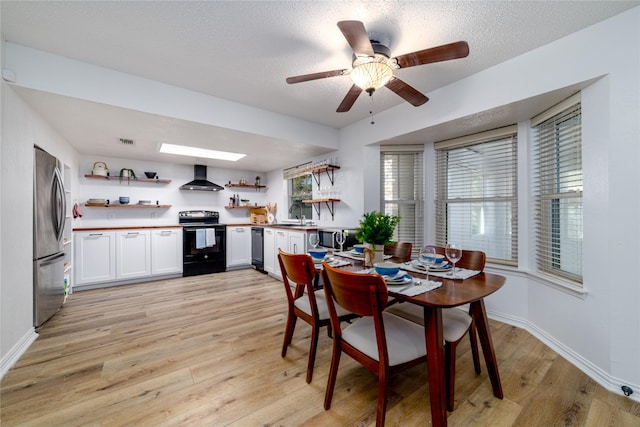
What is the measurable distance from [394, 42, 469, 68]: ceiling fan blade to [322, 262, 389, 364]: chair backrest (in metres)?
1.38

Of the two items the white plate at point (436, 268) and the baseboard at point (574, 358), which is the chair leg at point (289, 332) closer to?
the white plate at point (436, 268)

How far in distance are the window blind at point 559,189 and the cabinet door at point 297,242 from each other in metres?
2.72

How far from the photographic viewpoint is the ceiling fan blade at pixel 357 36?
4.43ft

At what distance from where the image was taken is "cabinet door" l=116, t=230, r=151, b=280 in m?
4.04

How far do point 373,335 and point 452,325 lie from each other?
54 cm

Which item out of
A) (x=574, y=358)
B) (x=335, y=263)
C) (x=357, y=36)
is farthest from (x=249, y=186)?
(x=574, y=358)

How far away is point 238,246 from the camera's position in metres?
5.19

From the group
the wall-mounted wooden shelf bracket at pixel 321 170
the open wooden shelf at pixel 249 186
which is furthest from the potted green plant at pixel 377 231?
the open wooden shelf at pixel 249 186

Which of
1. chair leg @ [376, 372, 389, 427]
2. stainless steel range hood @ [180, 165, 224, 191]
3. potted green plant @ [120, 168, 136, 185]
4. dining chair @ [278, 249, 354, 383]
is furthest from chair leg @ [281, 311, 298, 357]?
potted green plant @ [120, 168, 136, 185]

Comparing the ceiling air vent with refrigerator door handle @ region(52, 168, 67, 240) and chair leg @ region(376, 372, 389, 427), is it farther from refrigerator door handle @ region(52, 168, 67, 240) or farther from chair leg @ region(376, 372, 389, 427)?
chair leg @ region(376, 372, 389, 427)

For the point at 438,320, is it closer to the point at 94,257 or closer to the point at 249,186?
the point at 94,257

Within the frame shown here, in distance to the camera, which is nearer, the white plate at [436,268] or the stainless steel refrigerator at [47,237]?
the white plate at [436,268]

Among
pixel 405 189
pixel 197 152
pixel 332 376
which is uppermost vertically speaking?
pixel 197 152

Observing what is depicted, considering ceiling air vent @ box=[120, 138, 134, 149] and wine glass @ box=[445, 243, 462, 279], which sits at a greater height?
ceiling air vent @ box=[120, 138, 134, 149]
